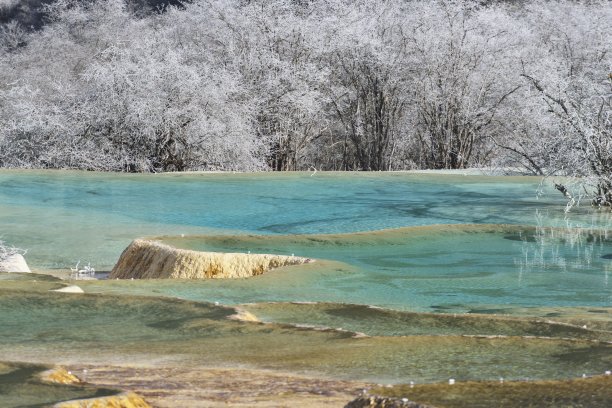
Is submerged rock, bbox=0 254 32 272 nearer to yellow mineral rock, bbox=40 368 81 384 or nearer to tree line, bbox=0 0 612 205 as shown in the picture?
yellow mineral rock, bbox=40 368 81 384

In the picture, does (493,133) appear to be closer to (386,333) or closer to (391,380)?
(386,333)

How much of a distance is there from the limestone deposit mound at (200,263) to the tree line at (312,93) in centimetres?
956

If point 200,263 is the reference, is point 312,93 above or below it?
above

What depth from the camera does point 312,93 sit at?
22766 millimetres

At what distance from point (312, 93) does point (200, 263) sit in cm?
1375

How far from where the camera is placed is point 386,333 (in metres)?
6.11

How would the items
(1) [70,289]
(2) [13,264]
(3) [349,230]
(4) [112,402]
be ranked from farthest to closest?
(3) [349,230], (2) [13,264], (1) [70,289], (4) [112,402]

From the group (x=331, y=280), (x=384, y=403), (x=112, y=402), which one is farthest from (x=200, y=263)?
(x=384, y=403)

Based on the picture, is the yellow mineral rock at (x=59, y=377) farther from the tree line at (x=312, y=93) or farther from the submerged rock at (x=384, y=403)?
the tree line at (x=312, y=93)

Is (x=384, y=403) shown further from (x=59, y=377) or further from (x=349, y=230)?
(x=349, y=230)

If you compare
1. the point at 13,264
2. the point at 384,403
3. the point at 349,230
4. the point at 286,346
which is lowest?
the point at 13,264

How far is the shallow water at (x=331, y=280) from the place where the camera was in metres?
5.07

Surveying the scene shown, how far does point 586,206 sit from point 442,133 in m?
8.79

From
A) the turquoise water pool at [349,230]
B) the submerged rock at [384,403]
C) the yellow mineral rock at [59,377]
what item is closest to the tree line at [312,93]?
the turquoise water pool at [349,230]
